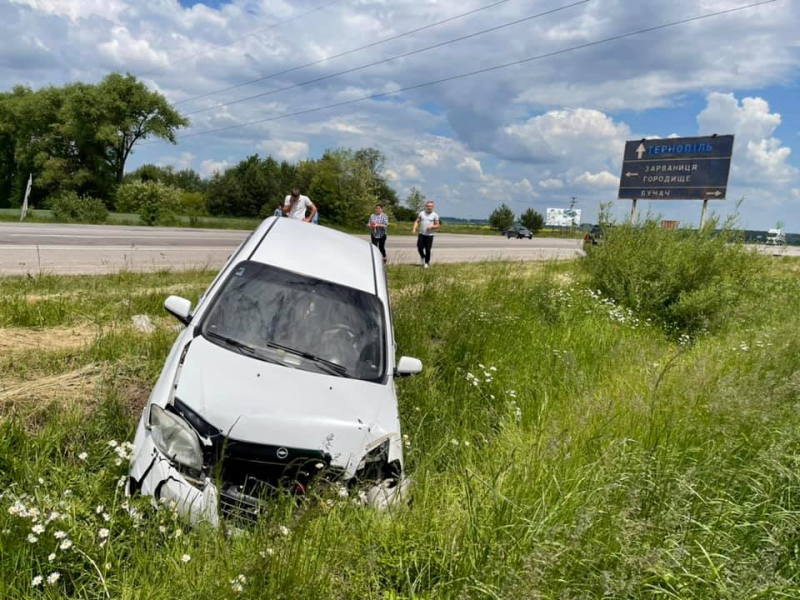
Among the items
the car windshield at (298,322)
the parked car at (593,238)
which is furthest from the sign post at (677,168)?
the car windshield at (298,322)

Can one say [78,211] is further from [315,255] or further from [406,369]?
[406,369]

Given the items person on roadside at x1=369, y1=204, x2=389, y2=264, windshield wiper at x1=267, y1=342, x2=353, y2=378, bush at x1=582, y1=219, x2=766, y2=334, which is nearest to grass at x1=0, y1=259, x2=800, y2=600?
windshield wiper at x1=267, y1=342, x2=353, y2=378

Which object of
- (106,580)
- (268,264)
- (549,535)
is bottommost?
(106,580)

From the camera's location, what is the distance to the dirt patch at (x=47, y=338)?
4.82 meters

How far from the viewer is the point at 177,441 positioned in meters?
2.64

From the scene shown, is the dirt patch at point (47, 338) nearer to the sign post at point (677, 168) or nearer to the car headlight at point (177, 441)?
the car headlight at point (177, 441)

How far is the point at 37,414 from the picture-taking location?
12.2 ft

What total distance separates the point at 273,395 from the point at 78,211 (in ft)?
95.3

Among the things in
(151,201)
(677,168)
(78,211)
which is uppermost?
(677,168)

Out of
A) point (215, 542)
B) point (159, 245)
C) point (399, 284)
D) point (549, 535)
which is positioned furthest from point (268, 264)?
point (159, 245)

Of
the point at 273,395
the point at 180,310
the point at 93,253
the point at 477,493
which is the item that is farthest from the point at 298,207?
the point at 477,493

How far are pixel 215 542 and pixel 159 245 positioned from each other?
16.4 metres

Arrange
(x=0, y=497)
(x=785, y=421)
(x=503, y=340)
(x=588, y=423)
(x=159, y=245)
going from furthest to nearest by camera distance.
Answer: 1. (x=159, y=245)
2. (x=503, y=340)
3. (x=588, y=423)
4. (x=785, y=421)
5. (x=0, y=497)

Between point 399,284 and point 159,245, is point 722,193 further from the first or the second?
point 159,245
